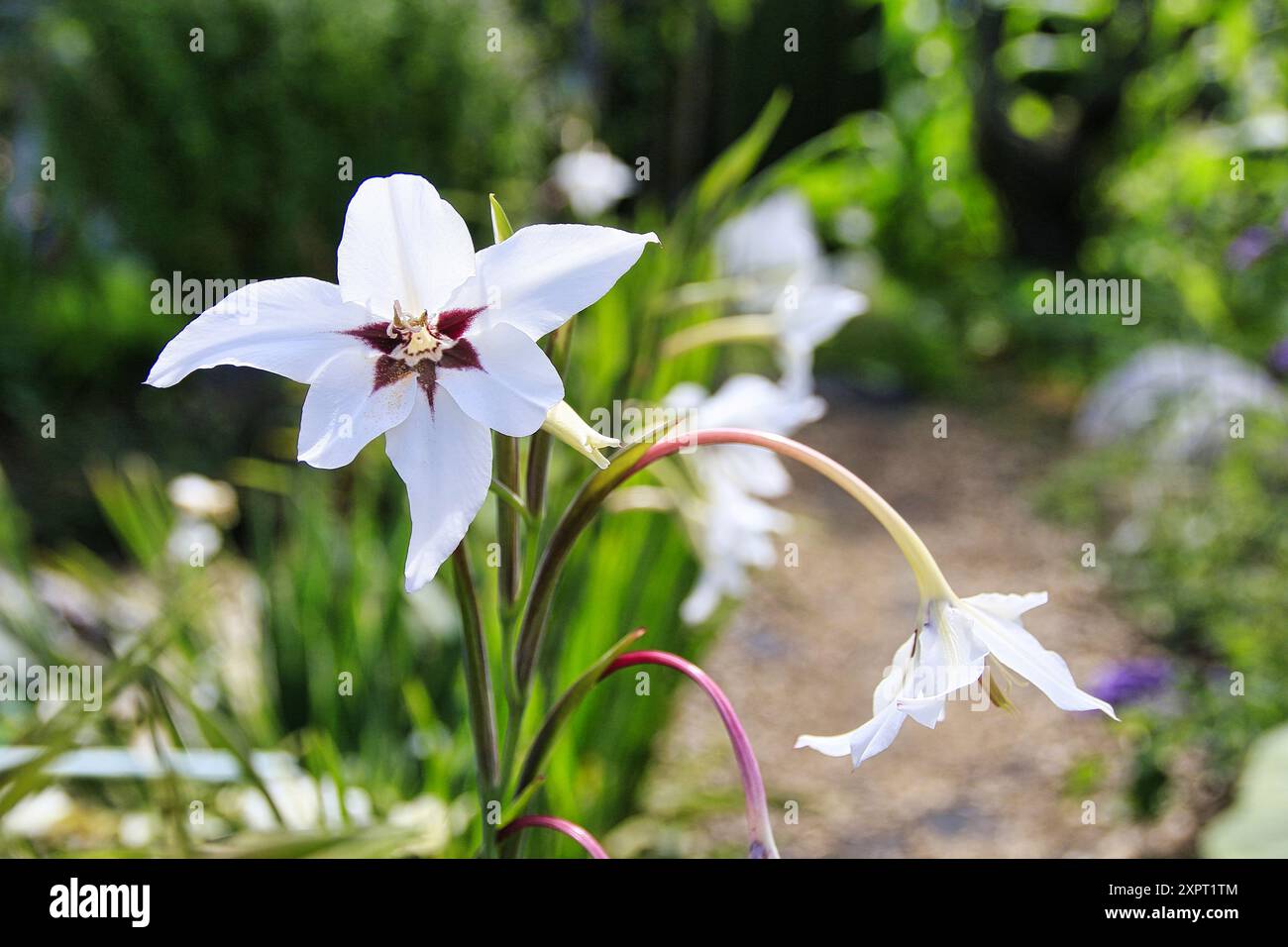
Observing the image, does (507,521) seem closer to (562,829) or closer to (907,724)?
(562,829)

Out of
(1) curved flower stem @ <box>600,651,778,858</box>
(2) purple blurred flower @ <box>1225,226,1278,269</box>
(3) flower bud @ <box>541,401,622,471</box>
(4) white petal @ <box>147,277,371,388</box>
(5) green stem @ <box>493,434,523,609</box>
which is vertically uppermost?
(2) purple blurred flower @ <box>1225,226,1278,269</box>

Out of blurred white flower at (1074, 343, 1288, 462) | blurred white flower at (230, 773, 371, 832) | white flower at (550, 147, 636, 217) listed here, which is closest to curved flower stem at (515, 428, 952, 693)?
blurred white flower at (230, 773, 371, 832)

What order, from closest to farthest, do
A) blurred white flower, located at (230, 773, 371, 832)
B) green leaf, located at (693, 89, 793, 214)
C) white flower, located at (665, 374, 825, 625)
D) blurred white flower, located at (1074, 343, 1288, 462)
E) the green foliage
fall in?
white flower, located at (665, 374, 825, 625), blurred white flower, located at (230, 773, 371, 832), green leaf, located at (693, 89, 793, 214), the green foliage, blurred white flower, located at (1074, 343, 1288, 462)

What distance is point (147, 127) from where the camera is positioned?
4004mm

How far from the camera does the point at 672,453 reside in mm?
633

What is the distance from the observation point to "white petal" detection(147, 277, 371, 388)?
1.84 feet

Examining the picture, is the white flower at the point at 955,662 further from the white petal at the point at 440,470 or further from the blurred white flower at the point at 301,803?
the blurred white flower at the point at 301,803

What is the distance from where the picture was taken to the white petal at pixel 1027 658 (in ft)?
1.94

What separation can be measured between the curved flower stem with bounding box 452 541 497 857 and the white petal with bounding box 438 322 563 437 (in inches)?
5.0

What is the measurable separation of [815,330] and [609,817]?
664 mm

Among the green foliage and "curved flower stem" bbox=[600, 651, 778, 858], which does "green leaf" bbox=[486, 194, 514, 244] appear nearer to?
"curved flower stem" bbox=[600, 651, 778, 858]

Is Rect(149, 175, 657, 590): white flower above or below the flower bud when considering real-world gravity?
above

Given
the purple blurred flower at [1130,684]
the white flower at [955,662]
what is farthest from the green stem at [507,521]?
the purple blurred flower at [1130,684]

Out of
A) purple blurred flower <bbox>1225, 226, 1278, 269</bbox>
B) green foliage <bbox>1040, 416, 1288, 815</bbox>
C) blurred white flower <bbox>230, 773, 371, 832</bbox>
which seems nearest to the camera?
blurred white flower <bbox>230, 773, 371, 832</bbox>
